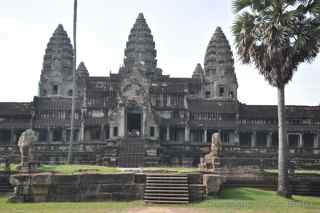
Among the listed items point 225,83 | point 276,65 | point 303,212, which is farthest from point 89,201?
point 225,83

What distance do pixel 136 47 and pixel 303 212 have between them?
5265cm

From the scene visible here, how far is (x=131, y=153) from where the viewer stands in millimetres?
38812

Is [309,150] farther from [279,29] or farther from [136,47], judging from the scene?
[136,47]

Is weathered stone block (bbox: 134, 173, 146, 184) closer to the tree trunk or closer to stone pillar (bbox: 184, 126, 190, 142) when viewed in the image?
the tree trunk

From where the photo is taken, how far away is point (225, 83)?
6469 cm

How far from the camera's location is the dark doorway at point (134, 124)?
4194cm

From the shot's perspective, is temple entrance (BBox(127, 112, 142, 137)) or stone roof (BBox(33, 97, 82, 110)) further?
stone roof (BBox(33, 97, 82, 110))

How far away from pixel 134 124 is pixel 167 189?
23.9m

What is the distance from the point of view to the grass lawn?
1739 centimetres

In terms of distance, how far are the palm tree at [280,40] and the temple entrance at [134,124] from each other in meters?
21.3

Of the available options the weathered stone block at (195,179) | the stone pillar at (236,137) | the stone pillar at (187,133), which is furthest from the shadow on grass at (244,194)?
the stone pillar at (236,137)

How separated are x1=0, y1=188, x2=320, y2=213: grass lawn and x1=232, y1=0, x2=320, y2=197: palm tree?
5.31ft

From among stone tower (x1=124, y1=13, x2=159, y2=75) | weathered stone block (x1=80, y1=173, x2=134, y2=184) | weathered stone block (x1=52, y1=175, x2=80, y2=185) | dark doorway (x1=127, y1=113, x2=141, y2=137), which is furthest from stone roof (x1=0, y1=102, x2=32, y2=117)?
weathered stone block (x1=80, y1=173, x2=134, y2=184)

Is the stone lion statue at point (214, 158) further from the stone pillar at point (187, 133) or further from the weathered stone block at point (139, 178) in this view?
the stone pillar at point (187, 133)
